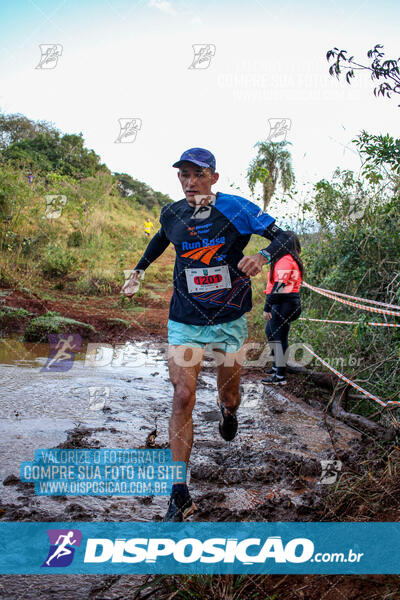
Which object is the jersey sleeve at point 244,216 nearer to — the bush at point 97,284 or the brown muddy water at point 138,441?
the brown muddy water at point 138,441

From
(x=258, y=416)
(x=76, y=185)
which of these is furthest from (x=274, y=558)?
(x=76, y=185)

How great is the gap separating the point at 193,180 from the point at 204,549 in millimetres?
2216

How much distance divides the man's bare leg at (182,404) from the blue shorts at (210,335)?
128mm

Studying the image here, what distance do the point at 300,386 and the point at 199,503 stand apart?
10.8 feet

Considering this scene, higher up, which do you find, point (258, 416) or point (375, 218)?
point (375, 218)

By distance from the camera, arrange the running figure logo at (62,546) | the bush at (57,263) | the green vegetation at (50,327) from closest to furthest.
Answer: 1. the running figure logo at (62,546)
2. the green vegetation at (50,327)
3. the bush at (57,263)

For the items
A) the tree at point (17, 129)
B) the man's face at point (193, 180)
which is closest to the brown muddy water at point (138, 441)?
the man's face at point (193, 180)

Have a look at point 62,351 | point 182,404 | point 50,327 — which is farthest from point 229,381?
point 50,327

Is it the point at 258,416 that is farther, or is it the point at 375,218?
the point at 375,218

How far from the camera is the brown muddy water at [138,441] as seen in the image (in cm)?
262

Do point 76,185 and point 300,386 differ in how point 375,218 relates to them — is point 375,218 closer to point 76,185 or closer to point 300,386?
point 300,386

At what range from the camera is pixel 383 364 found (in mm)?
4512

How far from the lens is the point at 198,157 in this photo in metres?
3.23

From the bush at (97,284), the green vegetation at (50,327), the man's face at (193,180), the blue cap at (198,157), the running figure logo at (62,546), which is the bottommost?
the running figure logo at (62,546)
